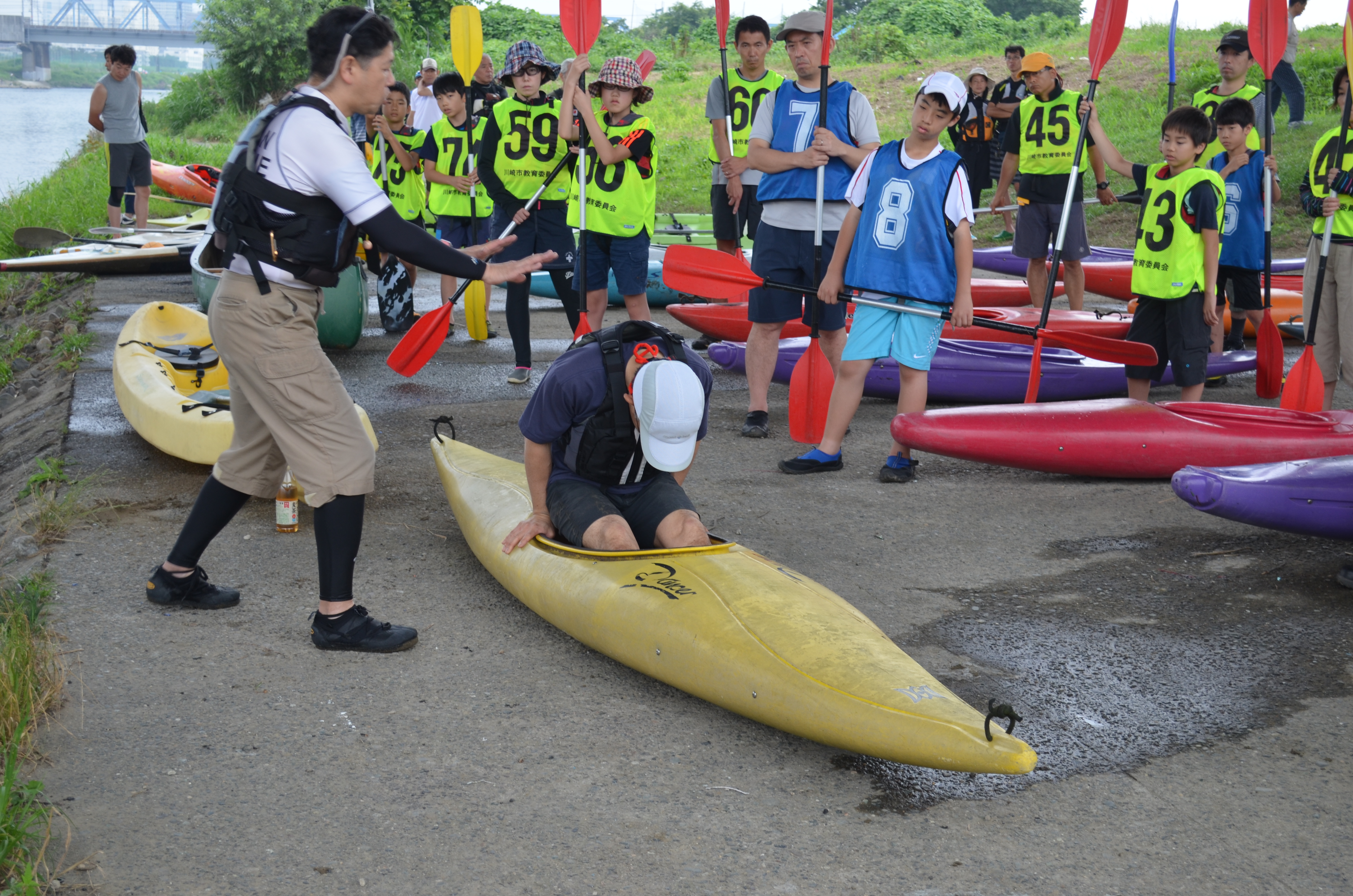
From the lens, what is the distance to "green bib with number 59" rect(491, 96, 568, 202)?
6.08 m

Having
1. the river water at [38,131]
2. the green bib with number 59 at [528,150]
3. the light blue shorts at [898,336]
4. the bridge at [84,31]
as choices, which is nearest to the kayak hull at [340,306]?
the green bib with number 59 at [528,150]

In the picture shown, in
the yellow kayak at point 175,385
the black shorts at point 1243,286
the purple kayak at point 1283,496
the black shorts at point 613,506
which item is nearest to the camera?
the black shorts at point 613,506

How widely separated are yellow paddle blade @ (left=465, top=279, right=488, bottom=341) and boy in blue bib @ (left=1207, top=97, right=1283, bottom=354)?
4341mm

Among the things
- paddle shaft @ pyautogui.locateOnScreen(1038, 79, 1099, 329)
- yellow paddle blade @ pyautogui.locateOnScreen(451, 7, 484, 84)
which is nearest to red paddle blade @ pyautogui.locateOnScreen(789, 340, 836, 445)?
paddle shaft @ pyautogui.locateOnScreen(1038, 79, 1099, 329)

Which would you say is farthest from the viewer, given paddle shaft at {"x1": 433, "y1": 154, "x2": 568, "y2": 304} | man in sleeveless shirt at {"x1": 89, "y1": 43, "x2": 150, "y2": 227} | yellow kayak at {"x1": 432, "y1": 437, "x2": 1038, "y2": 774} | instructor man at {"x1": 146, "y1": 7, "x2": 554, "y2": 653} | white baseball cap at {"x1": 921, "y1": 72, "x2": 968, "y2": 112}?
man in sleeveless shirt at {"x1": 89, "y1": 43, "x2": 150, "y2": 227}

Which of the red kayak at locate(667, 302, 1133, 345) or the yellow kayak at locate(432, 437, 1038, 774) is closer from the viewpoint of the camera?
the yellow kayak at locate(432, 437, 1038, 774)

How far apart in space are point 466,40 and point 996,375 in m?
3.83

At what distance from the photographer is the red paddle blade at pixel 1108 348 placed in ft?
16.2

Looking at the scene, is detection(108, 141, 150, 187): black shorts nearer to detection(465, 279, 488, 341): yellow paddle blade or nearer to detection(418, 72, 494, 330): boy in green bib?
detection(418, 72, 494, 330): boy in green bib

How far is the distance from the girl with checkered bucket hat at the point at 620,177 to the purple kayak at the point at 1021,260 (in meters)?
4.08

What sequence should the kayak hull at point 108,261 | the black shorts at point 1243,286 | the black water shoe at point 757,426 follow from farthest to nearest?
the kayak hull at point 108,261 → the black shorts at point 1243,286 → the black water shoe at point 757,426

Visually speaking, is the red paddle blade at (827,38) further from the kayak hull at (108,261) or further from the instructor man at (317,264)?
the kayak hull at (108,261)

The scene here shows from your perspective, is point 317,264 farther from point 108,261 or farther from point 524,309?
point 108,261

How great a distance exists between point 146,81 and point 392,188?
83662 mm
